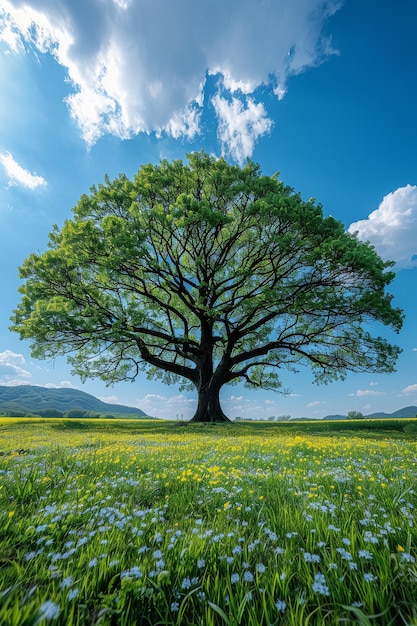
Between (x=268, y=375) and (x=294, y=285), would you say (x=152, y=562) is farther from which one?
(x=268, y=375)

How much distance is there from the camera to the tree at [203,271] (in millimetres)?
18875

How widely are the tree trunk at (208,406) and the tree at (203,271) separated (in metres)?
0.09

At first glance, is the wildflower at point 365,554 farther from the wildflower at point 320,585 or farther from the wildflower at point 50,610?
the wildflower at point 50,610

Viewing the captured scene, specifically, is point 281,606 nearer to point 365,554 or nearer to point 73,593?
point 365,554

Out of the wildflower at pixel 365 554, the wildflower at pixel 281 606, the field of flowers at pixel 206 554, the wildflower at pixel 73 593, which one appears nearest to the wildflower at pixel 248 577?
the field of flowers at pixel 206 554

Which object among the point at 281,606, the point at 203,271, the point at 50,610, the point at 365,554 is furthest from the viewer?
the point at 203,271

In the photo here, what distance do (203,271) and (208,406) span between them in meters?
11.3

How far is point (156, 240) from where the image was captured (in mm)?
21688

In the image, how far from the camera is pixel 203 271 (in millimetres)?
23109

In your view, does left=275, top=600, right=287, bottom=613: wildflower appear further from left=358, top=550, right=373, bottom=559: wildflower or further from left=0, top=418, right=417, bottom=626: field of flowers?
left=358, top=550, right=373, bottom=559: wildflower

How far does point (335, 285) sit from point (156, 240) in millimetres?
13927

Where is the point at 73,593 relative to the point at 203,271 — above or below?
below

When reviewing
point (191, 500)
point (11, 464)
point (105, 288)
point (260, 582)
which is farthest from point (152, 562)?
point (105, 288)

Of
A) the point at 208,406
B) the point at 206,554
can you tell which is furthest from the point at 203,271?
the point at 206,554
